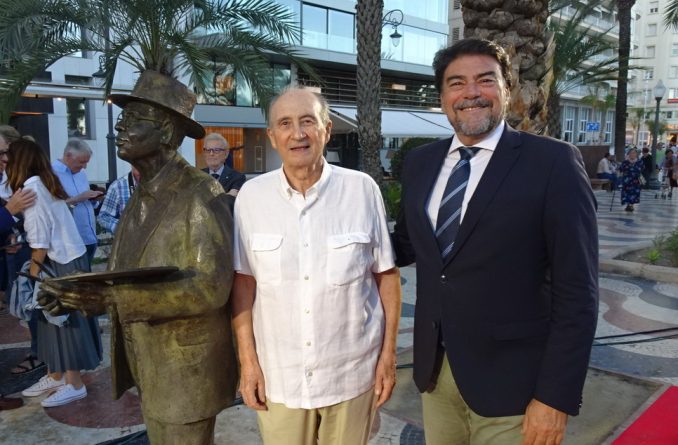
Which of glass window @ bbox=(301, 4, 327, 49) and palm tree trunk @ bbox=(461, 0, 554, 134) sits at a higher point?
glass window @ bbox=(301, 4, 327, 49)

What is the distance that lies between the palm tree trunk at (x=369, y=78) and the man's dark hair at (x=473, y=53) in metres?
8.28

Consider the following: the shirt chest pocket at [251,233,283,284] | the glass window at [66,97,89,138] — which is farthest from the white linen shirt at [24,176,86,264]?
the glass window at [66,97,89,138]

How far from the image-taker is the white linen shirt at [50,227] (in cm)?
359

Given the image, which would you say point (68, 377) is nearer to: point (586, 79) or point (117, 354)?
point (117, 354)

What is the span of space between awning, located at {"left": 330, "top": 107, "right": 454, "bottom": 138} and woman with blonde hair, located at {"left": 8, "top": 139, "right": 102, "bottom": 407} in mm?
15173

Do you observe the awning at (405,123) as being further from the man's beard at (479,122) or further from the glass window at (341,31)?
the man's beard at (479,122)

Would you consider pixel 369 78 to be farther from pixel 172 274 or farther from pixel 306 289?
pixel 172 274

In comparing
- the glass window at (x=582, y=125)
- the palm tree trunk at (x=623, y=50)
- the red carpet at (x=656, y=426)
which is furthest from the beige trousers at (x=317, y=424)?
the glass window at (x=582, y=125)

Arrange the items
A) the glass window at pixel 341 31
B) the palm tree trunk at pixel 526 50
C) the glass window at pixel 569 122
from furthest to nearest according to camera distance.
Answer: the glass window at pixel 569 122
the glass window at pixel 341 31
the palm tree trunk at pixel 526 50

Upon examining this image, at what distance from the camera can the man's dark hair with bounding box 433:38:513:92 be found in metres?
1.88

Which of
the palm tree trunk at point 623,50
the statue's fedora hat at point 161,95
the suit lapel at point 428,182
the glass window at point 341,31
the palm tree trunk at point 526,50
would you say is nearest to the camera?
the statue's fedora hat at point 161,95

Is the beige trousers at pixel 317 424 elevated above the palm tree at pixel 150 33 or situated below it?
below

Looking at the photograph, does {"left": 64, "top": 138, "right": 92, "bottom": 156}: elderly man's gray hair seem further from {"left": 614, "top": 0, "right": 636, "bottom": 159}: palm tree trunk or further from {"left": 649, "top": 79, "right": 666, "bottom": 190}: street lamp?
{"left": 649, "top": 79, "right": 666, "bottom": 190}: street lamp

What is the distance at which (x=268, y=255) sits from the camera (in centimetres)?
183
